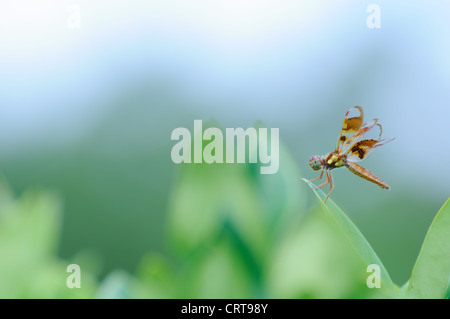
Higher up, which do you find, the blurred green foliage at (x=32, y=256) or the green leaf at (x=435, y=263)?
the green leaf at (x=435, y=263)

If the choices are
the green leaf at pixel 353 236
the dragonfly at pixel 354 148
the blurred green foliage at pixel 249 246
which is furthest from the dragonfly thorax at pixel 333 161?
the green leaf at pixel 353 236

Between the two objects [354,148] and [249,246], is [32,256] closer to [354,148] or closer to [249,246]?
[249,246]

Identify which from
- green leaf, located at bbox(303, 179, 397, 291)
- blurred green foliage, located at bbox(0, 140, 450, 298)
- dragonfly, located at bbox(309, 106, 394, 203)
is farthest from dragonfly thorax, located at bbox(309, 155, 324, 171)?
green leaf, located at bbox(303, 179, 397, 291)

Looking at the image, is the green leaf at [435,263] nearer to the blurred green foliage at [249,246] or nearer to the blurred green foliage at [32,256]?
the blurred green foliage at [249,246]

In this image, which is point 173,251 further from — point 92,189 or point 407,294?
point 92,189

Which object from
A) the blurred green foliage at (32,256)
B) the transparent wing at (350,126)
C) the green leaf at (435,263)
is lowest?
the blurred green foliage at (32,256)

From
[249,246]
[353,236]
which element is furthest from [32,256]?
[353,236]
